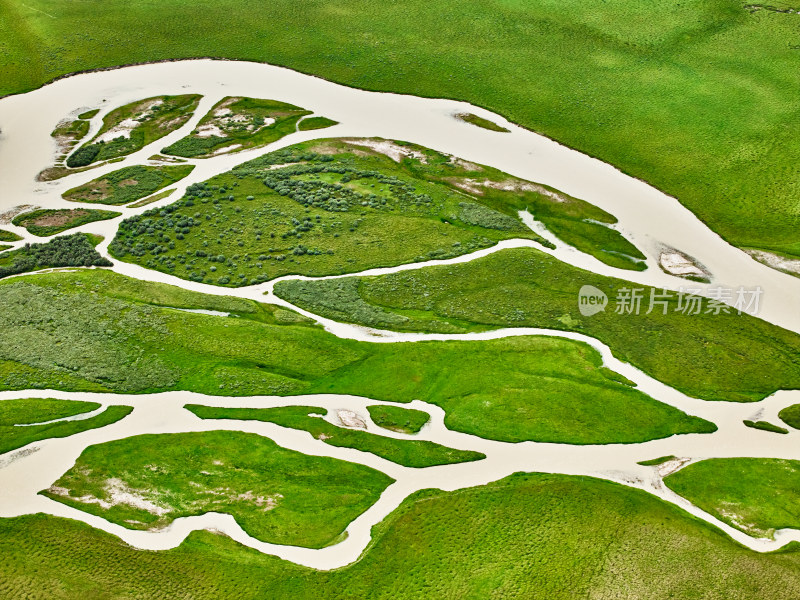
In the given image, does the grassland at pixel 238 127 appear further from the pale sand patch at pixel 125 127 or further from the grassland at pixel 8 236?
the grassland at pixel 8 236

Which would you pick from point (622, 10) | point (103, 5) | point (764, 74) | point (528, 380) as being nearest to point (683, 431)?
point (528, 380)

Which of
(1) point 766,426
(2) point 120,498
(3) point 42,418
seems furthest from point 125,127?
(1) point 766,426

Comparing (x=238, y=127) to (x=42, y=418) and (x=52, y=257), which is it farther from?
(x=42, y=418)

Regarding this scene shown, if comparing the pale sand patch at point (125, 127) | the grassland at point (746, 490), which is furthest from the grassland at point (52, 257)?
the grassland at point (746, 490)

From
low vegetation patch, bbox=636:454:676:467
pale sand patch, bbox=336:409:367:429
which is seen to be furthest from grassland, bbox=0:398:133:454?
low vegetation patch, bbox=636:454:676:467

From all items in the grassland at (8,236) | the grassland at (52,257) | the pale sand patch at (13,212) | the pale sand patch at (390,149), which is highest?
the pale sand patch at (390,149)

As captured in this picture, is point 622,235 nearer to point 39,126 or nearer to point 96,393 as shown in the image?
point 96,393
